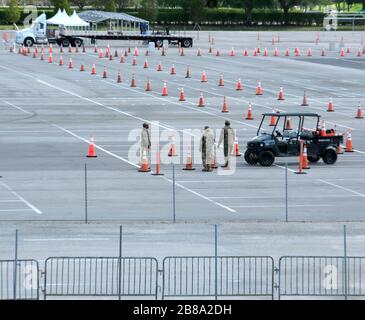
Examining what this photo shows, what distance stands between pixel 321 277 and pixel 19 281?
442 centimetres

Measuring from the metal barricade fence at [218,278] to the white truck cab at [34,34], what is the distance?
7209cm

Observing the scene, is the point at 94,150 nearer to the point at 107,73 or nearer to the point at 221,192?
the point at 221,192

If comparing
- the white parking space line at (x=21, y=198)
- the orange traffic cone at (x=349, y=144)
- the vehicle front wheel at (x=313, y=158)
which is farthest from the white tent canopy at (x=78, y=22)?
the white parking space line at (x=21, y=198)

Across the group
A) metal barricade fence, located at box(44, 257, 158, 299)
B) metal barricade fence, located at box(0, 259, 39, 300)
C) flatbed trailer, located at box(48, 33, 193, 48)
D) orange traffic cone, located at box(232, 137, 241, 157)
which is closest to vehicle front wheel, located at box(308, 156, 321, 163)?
orange traffic cone, located at box(232, 137, 241, 157)

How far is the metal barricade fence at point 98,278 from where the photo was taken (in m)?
18.8

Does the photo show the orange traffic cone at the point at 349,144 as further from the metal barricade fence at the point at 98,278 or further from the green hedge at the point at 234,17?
the green hedge at the point at 234,17

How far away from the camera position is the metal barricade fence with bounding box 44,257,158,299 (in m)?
18.8

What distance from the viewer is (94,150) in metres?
36.7

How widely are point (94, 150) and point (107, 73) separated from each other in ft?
104

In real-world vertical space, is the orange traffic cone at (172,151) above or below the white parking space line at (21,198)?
below

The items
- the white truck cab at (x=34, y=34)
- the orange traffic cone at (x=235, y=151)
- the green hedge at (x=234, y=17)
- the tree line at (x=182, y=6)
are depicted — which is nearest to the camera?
the orange traffic cone at (x=235, y=151)

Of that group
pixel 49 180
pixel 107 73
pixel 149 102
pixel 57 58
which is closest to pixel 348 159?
pixel 49 180

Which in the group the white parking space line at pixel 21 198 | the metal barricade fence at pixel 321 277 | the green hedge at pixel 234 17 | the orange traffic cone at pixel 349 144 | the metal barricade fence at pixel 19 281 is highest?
the metal barricade fence at pixel 19 281
